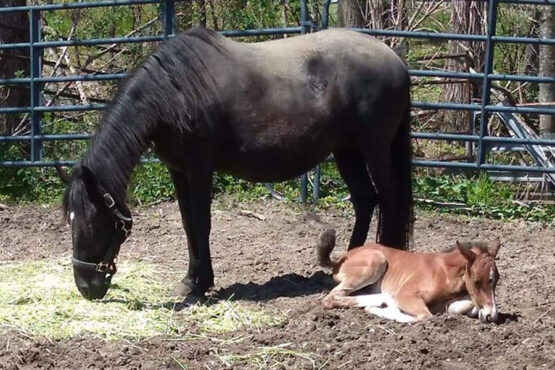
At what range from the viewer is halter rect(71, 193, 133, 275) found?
5.93m

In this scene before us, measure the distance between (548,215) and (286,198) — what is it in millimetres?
2467

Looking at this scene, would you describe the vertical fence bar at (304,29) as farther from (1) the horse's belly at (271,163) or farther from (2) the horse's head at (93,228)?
(2) the horse's head at (93,228)

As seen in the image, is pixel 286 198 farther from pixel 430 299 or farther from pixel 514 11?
pixel 514 11

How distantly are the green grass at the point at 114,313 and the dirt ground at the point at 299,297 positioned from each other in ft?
0.47

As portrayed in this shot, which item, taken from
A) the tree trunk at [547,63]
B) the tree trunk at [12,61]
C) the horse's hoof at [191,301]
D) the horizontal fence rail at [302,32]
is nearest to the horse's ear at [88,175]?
the horse's hoof at [191,301]

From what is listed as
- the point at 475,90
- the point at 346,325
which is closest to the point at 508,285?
the point at 346,325

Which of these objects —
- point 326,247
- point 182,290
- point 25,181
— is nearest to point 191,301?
point 182,290

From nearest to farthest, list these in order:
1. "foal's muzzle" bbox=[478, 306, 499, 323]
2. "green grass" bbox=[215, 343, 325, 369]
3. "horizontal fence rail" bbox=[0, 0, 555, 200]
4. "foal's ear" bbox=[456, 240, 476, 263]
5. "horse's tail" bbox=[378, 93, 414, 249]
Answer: "green grass" bbox=[215, 343, 325, 369], "foal's muzzle" bbox=[478, 306, 499, 323], "foal's ear" bbox=[456, 240, 476, 263], "horse's tail" bbox=[378, 93, 414, 249], "horizontal fence rail" bbox=[0, 0, 555, 200]

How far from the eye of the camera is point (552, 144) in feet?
28.5

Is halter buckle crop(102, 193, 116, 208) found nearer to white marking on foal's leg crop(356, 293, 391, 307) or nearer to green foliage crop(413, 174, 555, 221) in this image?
white marking on foal's leg crop(356, 293, 391, 307)

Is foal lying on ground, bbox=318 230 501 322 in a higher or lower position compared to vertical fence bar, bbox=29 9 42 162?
lower

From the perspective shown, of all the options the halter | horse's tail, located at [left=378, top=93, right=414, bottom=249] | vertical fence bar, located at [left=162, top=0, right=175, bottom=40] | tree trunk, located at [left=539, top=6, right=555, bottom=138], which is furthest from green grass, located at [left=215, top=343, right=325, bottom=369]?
tree trunk, located at [left=539, top=6, right=555, bottom=138]

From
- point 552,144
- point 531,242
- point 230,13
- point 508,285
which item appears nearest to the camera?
point 508,285

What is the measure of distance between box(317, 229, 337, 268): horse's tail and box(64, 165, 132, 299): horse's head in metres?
1.23
